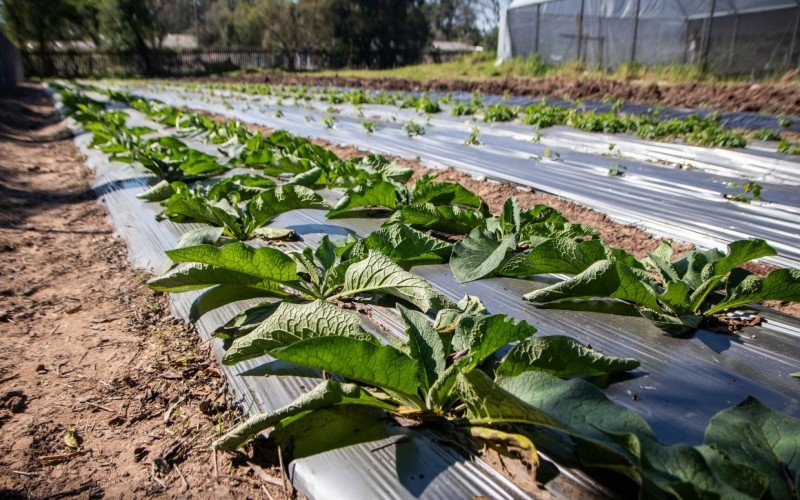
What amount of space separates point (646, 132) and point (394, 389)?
19.2ft

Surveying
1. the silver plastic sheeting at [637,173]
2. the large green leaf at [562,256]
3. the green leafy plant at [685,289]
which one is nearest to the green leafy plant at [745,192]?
the silver plastic sheeting at [637,173]

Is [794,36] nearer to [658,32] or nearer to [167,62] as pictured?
[658,32]

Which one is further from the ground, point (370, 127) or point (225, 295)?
point (370, 127)

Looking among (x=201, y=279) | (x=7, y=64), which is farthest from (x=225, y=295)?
(x=7, y=64)

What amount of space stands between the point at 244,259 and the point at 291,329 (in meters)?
0.49

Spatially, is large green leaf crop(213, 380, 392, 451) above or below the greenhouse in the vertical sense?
below

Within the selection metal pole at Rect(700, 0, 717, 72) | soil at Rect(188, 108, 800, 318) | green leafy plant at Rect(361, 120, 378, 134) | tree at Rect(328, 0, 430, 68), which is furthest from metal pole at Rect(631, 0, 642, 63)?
tree at Rect(328, 0, 430, 68)

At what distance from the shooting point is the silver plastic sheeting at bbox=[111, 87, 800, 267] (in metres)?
3.31

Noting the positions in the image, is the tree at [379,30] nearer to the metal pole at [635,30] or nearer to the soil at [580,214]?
the metal pole at [635,30]

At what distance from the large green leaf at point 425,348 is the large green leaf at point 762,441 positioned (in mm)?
637

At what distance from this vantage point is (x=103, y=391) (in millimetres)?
1684

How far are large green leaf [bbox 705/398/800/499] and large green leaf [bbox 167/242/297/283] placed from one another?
140 cm

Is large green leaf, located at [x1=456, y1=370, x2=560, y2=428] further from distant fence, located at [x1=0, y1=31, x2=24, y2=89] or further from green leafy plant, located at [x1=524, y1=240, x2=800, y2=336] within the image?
distant fence, located at [x1=0, y1=31, x2=24, y2=89]

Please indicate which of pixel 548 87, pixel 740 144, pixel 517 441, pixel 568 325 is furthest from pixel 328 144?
pixel 548 87
